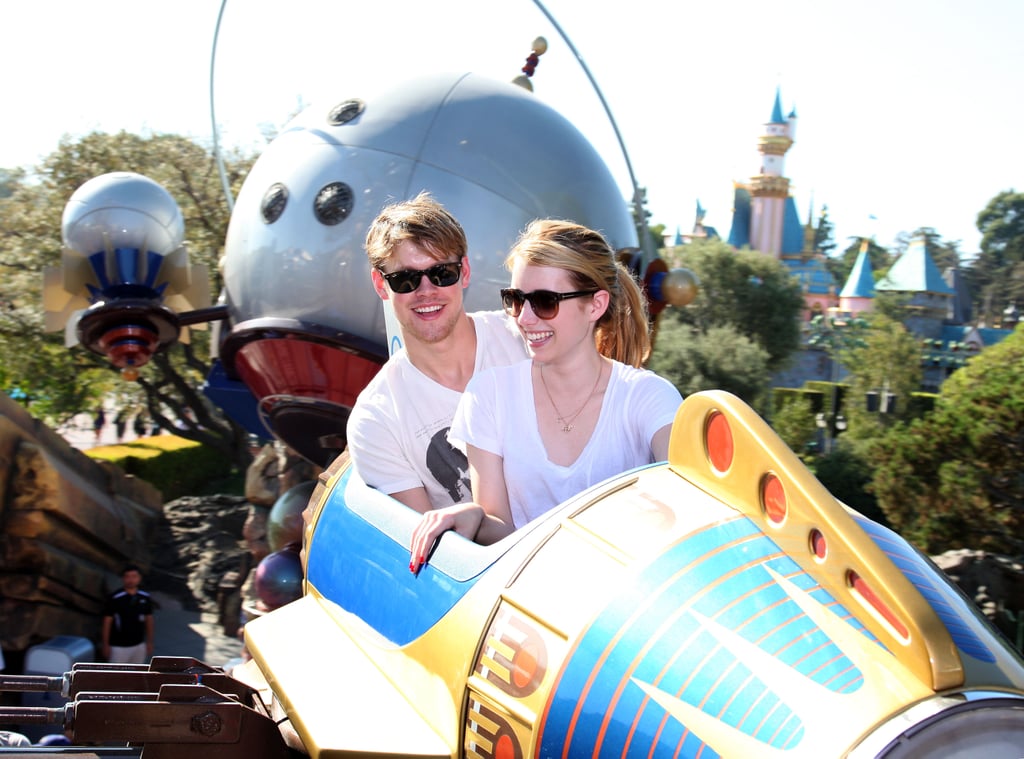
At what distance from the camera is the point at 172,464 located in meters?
15.6

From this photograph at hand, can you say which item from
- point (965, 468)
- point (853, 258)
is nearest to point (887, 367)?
point (965, 468)

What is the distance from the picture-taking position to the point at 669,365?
2038 cm

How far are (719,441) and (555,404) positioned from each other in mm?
665

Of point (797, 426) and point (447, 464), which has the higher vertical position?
point (447, 464)

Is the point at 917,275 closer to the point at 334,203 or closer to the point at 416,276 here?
the point at 334,203

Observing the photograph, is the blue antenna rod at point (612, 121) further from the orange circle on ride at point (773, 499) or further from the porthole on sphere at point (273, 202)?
the orange circle on ride at point (773, 499)

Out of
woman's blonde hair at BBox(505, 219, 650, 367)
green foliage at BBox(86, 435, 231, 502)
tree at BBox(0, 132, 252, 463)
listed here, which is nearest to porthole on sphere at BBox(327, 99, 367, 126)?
woman's blonde hair at BBox(505, 219, 650, 367)

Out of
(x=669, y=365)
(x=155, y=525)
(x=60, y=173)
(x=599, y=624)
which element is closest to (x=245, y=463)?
(x=155, y=525)

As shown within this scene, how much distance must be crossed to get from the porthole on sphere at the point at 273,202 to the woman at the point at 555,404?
3219mm

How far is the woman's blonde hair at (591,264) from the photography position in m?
2.14

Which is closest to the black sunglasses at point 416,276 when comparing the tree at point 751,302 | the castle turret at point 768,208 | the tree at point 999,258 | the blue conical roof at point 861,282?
the tree at point 751,302

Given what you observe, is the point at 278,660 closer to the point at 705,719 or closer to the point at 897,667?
the point at 705,719

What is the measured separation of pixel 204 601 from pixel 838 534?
8.87 meters

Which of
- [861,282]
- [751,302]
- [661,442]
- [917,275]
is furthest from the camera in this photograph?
[861,282]
